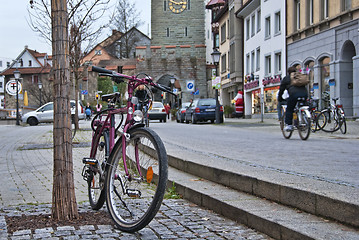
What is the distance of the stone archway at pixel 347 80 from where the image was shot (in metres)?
23.5

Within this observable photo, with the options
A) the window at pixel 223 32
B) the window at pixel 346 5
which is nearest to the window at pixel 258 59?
the window at pixel 223 32

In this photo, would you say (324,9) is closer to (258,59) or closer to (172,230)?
(258,59)

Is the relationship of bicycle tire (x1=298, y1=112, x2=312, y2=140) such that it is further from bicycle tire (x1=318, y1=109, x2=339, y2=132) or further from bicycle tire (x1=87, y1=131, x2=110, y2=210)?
bicycle tire (x1=87, y1=131, x2=110, y2=210)

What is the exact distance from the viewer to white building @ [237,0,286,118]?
108ft

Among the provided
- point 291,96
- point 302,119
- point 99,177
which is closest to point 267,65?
point 291,96

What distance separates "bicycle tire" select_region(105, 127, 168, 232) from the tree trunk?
427 mm

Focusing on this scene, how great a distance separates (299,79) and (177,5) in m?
62.2

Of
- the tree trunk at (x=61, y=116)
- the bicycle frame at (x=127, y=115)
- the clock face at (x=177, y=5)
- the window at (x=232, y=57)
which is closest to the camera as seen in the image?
the bicycle frame at (x=127, y=115)

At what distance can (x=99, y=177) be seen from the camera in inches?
193

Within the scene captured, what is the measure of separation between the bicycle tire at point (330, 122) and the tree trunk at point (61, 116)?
11739 mm

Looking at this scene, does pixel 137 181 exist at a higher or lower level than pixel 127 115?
lower

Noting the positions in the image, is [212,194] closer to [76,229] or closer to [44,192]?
[76,229]

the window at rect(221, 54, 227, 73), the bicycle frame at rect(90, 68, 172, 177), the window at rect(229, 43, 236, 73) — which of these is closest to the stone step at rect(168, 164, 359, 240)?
the bicycle frame at rect(90, 68, 172, 177)

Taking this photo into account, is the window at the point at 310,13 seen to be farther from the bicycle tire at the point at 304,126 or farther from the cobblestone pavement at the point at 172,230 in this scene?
the cobblestone pavement at the point at 172,230
